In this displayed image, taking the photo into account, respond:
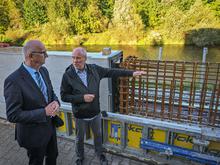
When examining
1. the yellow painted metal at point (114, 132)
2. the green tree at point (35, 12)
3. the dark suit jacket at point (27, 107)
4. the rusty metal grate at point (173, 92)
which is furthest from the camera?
the green tree at point (35, 12)

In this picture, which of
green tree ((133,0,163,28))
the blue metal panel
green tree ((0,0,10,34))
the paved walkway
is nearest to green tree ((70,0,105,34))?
green tree ((133,0,163,28))

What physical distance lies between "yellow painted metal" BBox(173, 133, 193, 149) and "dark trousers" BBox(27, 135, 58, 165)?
60.1 inches

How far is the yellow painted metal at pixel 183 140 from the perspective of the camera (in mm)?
2611

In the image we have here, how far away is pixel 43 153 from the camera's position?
211 cm

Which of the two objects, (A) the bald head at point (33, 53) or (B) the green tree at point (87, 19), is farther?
(B) the green tree at point (87, 19)

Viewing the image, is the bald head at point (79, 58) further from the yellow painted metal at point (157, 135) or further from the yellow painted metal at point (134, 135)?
the yellow painted metal at point (157, 135)

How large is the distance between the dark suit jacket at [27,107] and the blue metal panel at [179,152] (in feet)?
4.41

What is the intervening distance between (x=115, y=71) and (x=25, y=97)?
1142mm

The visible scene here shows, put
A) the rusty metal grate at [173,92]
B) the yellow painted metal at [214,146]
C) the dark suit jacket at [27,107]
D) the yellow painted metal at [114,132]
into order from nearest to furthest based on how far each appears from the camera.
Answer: the dark suit jacket at [27,107] < the yellow painted metal at [214,146] < the rusty metal grate at [173,92] < the yellow painted metal at [114,132]

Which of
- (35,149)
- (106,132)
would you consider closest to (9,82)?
(35,149)

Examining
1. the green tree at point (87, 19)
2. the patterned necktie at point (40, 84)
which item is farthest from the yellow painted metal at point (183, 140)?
the green tree at point (87, 19)

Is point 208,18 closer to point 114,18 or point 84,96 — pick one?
point 114,18

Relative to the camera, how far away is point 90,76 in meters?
2.43

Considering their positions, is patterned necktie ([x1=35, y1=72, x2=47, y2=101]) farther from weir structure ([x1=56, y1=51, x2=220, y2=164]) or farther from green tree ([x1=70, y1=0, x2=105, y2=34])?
green tree ([x1=70, y1=0, x2=105, y2=34])
